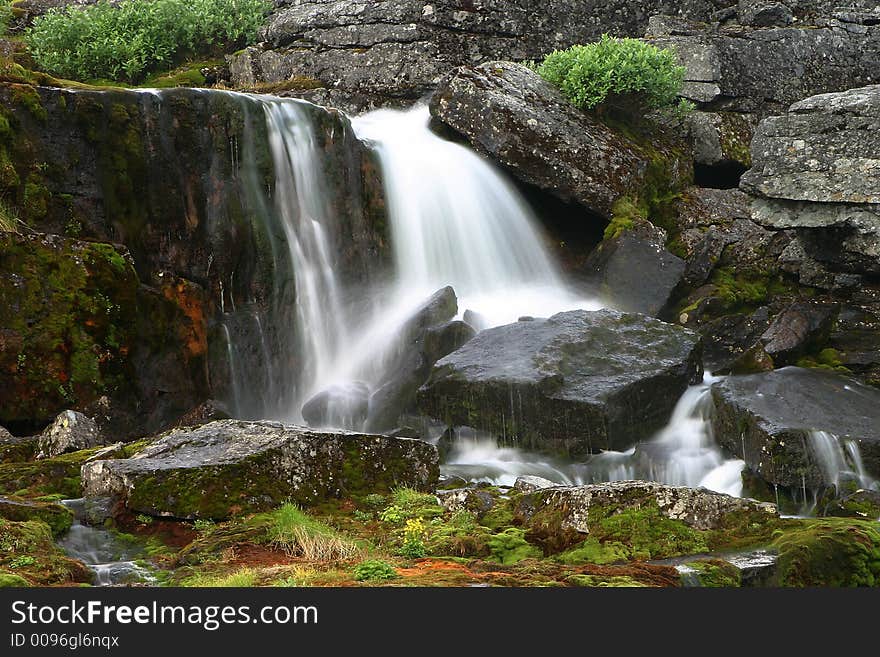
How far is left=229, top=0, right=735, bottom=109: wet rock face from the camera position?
21875 millimetres

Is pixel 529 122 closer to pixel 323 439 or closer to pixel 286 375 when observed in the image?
pixel 286 375

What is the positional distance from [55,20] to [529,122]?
11.4 metres

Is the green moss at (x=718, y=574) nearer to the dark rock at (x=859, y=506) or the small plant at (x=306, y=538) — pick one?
the small plant at (x=306, y=538)

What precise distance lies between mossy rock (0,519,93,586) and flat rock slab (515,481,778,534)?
3.20m

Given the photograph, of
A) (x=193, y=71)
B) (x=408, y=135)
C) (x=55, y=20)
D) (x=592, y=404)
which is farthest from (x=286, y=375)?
(x=55, y=20)

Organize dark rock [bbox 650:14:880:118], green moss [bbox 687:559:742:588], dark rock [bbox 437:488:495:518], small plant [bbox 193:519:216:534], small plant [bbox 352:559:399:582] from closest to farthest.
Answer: small plant [bbox 352:559:399:582] < green moss [bbox 687:559:742:588] < small plant [bbox 193:519:216:534] < dark rock [bbox 437:488:495:518] < dark rock [bbox 650:14:880:118]

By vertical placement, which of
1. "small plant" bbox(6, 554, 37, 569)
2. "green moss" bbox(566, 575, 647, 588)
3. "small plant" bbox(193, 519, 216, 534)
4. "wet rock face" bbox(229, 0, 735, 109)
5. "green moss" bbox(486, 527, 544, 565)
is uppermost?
"wet rock face" bbox(229, 0, 735, 109)

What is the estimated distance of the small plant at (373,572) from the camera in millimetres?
5543

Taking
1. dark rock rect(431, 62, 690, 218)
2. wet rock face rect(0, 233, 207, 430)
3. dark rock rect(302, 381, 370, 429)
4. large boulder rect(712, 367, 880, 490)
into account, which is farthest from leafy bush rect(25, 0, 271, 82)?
large boulder rect(712, 367, 880, 490)

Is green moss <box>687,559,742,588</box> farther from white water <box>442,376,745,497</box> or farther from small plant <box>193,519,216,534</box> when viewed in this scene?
white water <box>442,376,745,497</box>

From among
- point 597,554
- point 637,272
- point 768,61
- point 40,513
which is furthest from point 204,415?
point 768,61

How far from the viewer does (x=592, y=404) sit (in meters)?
12.0

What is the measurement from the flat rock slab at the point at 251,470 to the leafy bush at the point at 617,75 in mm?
12863

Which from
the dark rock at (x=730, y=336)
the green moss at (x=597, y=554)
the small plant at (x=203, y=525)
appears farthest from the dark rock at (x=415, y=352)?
the green moss at (x=597, y=554)
